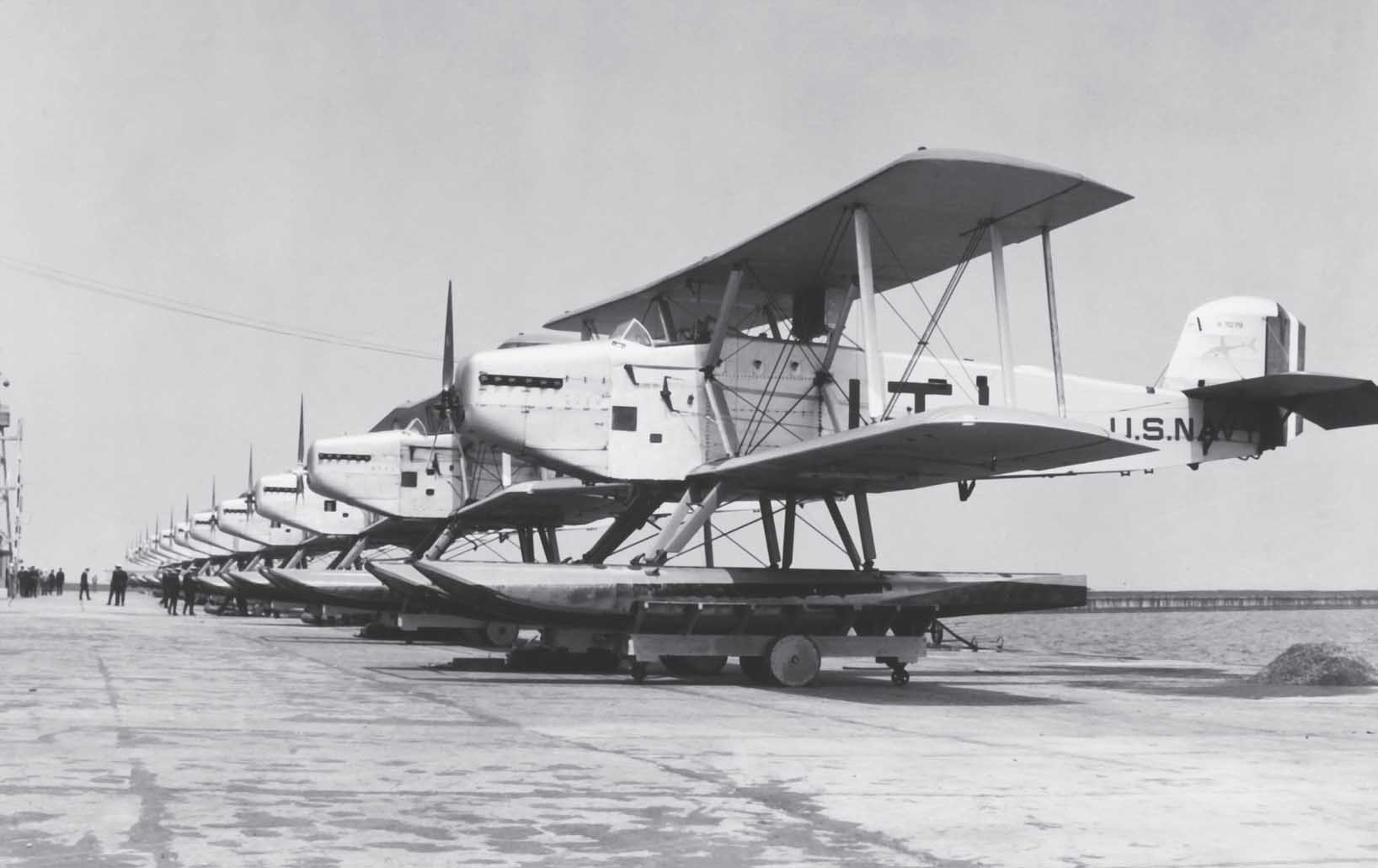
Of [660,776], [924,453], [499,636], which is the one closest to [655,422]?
[924,453]

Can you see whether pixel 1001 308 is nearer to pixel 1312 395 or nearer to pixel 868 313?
pixel 868 313

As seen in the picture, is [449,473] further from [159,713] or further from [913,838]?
[913,838]

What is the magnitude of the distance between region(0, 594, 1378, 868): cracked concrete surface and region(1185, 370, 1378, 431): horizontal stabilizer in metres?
5.43

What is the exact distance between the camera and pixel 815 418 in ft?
61.0

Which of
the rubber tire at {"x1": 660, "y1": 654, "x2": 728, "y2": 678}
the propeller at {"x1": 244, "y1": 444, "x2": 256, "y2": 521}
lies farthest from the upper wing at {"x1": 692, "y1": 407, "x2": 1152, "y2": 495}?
the propeller at {"x1": 244, "y1": 444, "x2": 256, "y2": 521}

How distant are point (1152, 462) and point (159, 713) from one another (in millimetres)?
15516

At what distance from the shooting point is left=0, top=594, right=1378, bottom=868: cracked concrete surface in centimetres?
584

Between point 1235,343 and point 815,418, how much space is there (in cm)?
897

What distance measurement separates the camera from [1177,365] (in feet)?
77.2

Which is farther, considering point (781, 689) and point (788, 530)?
point (788, 530)

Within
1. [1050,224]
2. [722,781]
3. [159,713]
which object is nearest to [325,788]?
[722,781]

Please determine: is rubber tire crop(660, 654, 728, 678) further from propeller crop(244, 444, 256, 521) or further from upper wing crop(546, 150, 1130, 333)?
propeller crop(244, 444, 256, 521)

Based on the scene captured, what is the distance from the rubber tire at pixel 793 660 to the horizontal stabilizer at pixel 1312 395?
7.55m

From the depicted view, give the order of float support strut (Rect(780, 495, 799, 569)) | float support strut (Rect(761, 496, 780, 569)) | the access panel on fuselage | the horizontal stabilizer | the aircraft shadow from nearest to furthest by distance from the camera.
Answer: the aircraft shadow
the access panel on fuselage
float support strut (Rect(780, 495, 799, 569))
float support strut (Rect(761, 496, 780, 569))
the horizontal stabilizer
